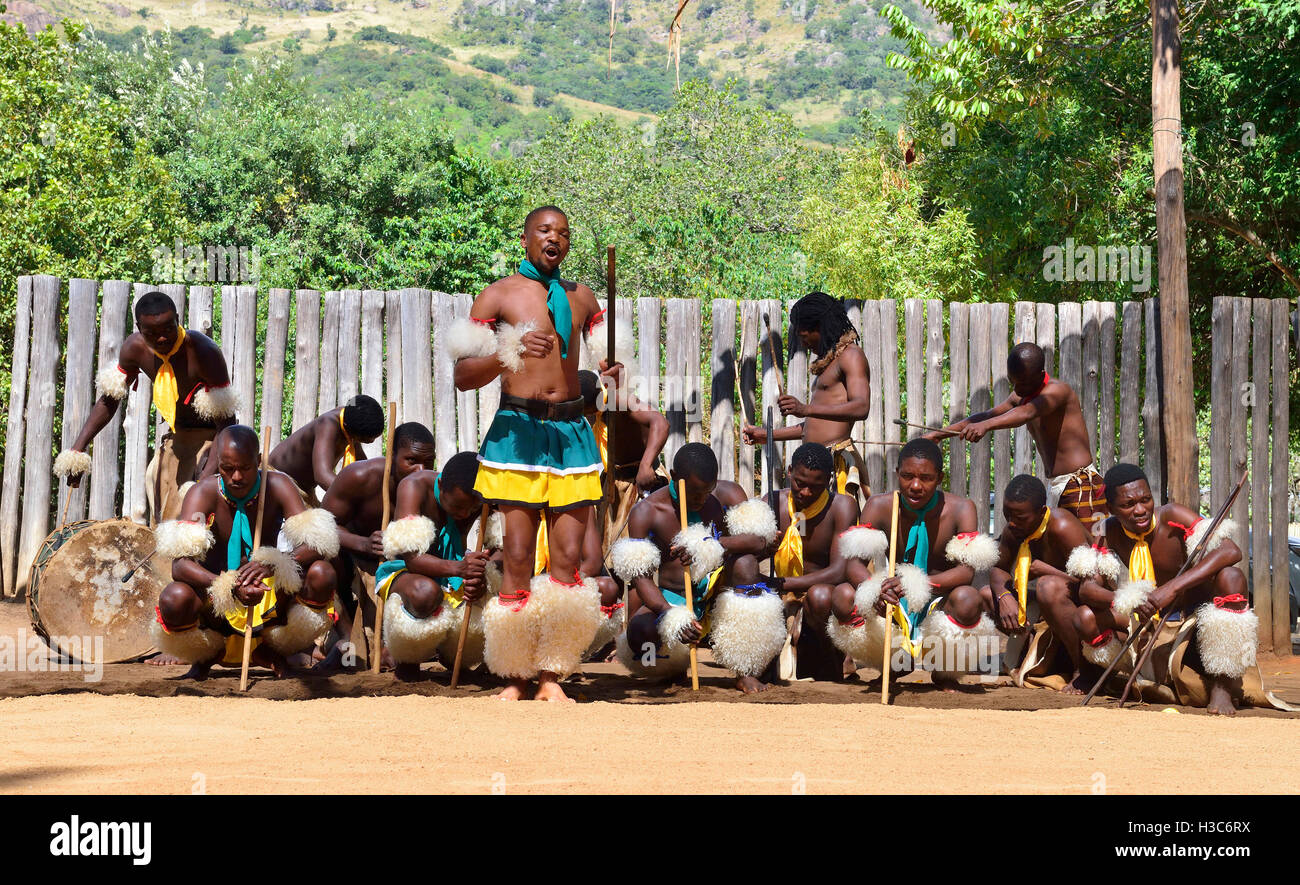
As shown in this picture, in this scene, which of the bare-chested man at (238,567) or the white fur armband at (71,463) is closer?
the bare-chested man at (238,567)

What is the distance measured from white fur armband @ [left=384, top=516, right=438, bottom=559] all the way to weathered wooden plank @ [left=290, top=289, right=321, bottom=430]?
7.26 feet

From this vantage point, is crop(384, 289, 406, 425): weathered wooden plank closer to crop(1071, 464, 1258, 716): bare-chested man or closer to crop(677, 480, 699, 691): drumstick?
crop(677, 480, 699, 691): drumstick

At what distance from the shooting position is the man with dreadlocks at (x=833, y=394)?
24.8 feet

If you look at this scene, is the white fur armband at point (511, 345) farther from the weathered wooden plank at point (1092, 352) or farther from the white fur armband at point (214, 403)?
the weathered wooden plank at point (1092, 352)

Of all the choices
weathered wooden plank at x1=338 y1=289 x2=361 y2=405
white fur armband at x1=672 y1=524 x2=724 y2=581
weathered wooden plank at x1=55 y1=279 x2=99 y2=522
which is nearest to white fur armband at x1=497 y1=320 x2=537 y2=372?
white fur armband at x1=672 y1=524 x2=724 y2=581

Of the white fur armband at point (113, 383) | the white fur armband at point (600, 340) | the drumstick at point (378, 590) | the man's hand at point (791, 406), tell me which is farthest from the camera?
the man's hand at point (791, 406)

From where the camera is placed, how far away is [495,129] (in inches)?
3019

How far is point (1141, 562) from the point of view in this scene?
21.1 feet

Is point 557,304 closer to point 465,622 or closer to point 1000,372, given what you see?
point 465,622

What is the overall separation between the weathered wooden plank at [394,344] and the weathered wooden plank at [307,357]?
0.45 m

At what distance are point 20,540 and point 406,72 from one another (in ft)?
287

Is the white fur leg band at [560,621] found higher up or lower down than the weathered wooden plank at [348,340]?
lower down

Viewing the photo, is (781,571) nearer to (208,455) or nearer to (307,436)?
(307,436)

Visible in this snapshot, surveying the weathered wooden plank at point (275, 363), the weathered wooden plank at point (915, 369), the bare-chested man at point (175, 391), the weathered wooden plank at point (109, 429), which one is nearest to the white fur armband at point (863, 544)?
the weathered wooden plank at point (915, 369)
